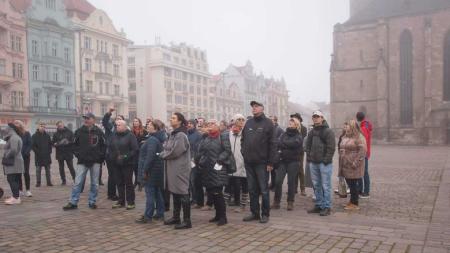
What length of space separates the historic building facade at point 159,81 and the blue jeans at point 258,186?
2412 inches

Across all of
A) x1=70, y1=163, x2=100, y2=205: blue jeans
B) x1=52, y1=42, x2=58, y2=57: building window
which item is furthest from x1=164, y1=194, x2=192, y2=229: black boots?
x1=52, y1=42, x2=58, y2=57: building window

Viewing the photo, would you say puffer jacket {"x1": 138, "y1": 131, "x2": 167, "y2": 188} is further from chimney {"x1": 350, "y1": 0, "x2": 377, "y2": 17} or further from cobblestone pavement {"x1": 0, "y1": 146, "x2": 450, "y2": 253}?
chimney {"x1": 350, "y1": 0, "x2": 377, "y2": 17}

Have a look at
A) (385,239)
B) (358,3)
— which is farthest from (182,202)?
(358,3)

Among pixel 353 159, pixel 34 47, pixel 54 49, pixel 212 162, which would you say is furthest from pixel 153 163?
pixel 54 49

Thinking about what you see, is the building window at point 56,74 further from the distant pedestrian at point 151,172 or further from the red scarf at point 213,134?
the red scarf at point 213,134

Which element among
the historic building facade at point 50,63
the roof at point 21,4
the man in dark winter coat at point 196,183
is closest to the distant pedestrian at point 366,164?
the man in dark winter coat at point 196,183

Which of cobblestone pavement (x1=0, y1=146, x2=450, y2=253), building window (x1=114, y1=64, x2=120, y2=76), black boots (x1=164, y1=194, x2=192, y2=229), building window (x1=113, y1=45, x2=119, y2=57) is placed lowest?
cobblestone pavement (x1=0, y1=146, x2=450, y2=253)

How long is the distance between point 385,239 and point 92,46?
55425 mm

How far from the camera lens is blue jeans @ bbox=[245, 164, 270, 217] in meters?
7.73

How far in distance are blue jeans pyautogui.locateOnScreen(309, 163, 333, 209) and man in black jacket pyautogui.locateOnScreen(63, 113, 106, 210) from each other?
4.54 meters

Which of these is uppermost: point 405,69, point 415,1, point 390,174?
point 415,1

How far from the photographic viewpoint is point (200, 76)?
80750 millimetres

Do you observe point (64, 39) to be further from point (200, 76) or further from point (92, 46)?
point (200, 76)

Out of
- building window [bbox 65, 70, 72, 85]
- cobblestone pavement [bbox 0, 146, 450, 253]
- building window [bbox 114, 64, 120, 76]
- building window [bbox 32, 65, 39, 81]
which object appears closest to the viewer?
cobblestone pavement [bbox 0, 146, 450, 253]
